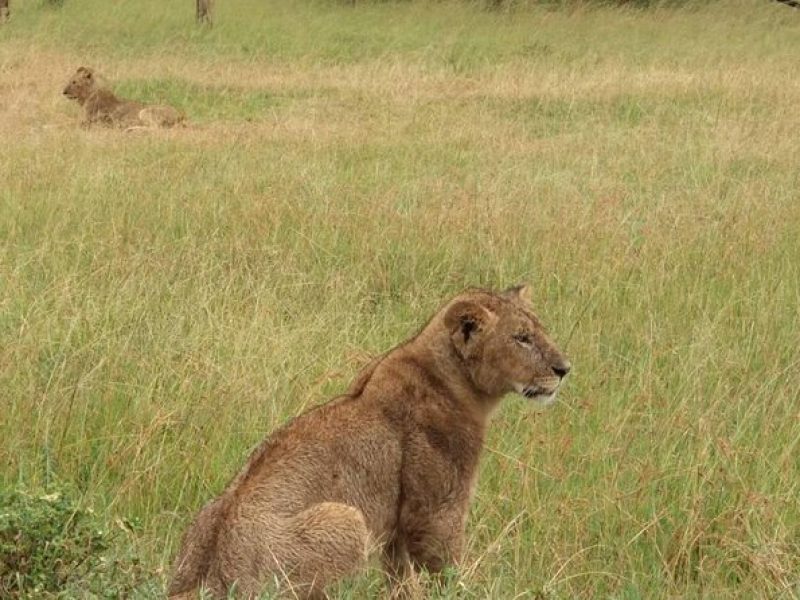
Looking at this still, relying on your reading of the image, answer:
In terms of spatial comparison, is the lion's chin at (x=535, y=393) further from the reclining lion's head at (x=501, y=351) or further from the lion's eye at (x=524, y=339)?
the lion's eye at (x=524, y=339)

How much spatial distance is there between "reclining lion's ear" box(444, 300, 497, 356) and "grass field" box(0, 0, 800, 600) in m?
0.56

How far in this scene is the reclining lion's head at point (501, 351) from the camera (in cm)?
410

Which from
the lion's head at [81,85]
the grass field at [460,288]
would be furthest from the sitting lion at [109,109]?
the grass field at [460,288]

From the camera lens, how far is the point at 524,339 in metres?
4.16

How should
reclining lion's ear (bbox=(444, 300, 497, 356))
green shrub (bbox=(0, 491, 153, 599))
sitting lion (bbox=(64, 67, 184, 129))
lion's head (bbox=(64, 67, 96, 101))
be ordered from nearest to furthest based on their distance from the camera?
green shrub (bbox=(0, 491, 153, 599))
reclining lion's ear (bbox=(444, 300, 497, 356))
sitting lion (bbox=(64, 67, 184, 129))
lion's head (bbox=(64, 67, 96, 101))

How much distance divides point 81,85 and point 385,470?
12056 mm

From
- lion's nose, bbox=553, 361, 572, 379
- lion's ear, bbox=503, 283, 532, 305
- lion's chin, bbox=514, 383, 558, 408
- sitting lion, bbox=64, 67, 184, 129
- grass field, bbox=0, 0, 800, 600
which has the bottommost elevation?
sitting lion, bbox=64, 67, 184, 129

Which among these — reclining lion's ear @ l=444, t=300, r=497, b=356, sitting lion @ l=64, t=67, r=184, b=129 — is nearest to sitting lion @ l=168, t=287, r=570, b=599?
reclining lion's ear @ l=444, t=300, r=497, b=356

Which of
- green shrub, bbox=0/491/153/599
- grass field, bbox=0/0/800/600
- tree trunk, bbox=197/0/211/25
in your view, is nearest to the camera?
green shrub, bbox=0/491/153/599

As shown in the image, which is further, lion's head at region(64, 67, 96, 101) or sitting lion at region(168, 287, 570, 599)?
lion's head at region(64, 67, 96, 101)

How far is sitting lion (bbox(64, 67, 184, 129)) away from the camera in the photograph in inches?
543

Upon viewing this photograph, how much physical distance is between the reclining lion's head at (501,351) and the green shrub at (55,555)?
1.14m

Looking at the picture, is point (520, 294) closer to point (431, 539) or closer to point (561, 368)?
point (561, 368)

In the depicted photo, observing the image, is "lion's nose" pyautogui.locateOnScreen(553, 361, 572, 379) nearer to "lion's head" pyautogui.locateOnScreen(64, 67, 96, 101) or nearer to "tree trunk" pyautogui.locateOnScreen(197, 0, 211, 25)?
"lion's head" pyautogui.locateOnScreen(64, 67, 96, 101)
